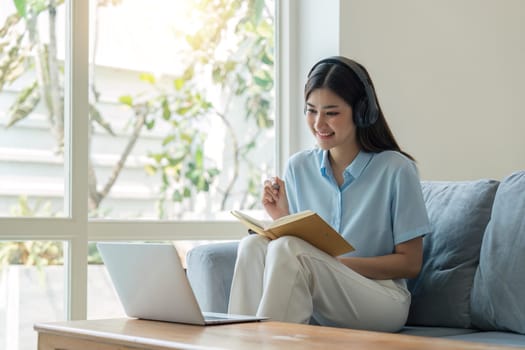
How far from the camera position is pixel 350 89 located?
8.42 feet

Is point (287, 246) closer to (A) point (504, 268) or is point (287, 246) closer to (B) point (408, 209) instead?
(B) point (408, 209)

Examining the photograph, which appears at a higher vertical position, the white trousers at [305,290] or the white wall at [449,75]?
the white wall at [449,75]

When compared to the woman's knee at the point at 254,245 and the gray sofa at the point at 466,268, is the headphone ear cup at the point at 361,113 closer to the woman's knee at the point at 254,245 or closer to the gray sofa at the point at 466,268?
the gray sofa at the point at 466,268

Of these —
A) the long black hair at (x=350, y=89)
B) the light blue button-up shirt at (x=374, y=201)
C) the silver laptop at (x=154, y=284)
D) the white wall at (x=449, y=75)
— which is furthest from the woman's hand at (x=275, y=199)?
the white wall at (x=449, y=75)

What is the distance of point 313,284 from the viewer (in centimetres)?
219

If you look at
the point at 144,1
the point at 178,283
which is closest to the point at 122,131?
the point at 144,1

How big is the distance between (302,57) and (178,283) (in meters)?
2.06

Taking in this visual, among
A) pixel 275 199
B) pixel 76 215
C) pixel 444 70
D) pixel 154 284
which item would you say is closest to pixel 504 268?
pixel 275 199

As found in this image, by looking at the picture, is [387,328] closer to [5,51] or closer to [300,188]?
[300,188]

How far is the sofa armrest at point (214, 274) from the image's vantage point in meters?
2.53

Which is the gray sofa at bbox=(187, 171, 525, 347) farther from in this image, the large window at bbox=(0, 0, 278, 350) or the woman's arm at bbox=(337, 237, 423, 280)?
the large window at bbox=(0, 0, 278, 350)

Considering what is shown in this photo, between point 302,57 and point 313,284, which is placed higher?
point 302,57

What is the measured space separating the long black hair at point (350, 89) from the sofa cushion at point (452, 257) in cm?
20

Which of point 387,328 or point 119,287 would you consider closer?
point 119,287
